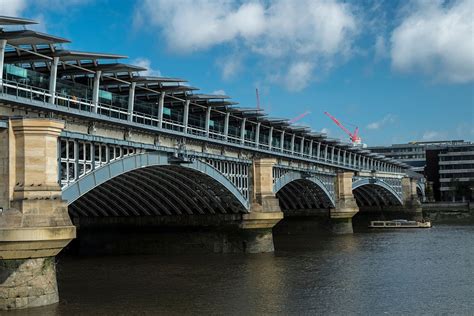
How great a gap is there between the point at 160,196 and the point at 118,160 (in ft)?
47.0

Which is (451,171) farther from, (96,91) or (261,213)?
(96,91)

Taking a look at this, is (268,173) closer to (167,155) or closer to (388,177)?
(167,155)

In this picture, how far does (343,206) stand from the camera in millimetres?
65375

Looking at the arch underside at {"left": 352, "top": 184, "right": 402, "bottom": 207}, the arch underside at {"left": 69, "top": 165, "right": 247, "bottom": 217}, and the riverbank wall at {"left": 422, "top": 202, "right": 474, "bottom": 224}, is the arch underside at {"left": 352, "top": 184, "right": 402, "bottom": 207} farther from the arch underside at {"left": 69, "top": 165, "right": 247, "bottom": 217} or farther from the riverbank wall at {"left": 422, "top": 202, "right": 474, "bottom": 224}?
the arch underside at {"left": 69, "top": 165, "right": 247, "bottom": 217}

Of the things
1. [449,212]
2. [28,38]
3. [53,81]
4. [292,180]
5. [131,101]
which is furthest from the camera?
[449,212]

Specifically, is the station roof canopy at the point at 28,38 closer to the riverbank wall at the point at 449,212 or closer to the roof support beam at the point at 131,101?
the roof support beam at the point at 131,101

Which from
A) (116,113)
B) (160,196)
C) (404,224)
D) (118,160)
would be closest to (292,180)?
(160,196)

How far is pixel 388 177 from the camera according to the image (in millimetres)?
87875

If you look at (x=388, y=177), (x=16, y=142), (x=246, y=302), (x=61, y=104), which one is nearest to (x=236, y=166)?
(x=61, y=104)

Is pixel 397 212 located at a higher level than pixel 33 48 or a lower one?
lower

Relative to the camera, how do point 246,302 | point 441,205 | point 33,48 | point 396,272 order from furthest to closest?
point 441,205 → point 396,272 → point 33,48 → point 246,302

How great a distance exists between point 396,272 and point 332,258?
8026 mm

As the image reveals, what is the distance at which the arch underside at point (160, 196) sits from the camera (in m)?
38.2

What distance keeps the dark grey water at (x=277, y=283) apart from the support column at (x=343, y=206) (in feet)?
65.0
